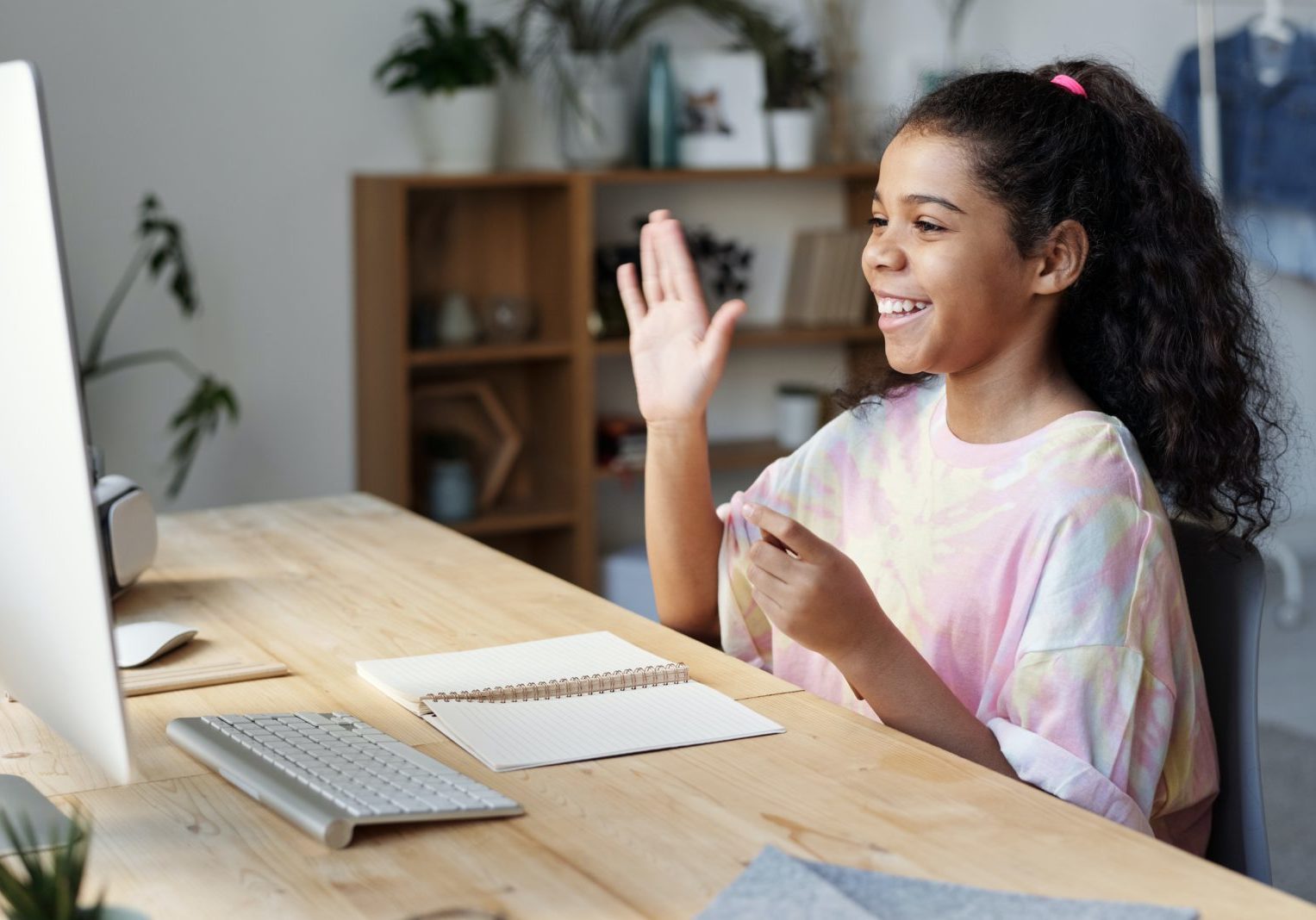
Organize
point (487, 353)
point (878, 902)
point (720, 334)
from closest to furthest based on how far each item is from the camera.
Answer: point (878, 902), point (720, 334), point (487, 353)

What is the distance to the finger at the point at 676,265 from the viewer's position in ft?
5.17

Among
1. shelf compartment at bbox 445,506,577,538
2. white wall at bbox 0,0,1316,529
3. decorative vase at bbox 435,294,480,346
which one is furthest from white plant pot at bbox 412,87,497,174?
shelf compartment at bbox 445,506,577,538

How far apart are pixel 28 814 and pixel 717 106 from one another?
3.13m

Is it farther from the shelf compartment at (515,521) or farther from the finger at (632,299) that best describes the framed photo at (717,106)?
the finger at (632,299)

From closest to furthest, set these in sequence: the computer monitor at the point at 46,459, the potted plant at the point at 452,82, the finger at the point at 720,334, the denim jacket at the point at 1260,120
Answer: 1. the computer monitor at the point at 46,459
2. the finger at the point at 720,334
3. the potted plant at the point at 452,82
4. the denim jacket at the point at 1260,120

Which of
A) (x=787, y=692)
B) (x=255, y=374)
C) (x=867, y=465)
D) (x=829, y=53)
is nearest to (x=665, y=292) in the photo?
(x=867, y=465)

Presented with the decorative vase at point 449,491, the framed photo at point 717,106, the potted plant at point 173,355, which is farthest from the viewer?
the framed photo at point 717,106

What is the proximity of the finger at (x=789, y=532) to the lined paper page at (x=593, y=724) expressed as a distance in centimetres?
13

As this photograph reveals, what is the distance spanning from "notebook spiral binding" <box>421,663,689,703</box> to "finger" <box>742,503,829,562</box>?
0.17 meters

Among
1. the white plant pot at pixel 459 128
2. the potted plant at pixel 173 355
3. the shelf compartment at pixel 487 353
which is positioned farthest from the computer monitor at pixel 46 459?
the white plant pot at pixel 459 128

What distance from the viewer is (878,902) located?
2.83 feet

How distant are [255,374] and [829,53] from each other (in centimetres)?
167

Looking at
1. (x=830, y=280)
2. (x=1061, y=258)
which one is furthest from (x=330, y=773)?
(x=830, y=280)

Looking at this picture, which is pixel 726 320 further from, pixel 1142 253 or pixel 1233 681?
pixel 1233 681
